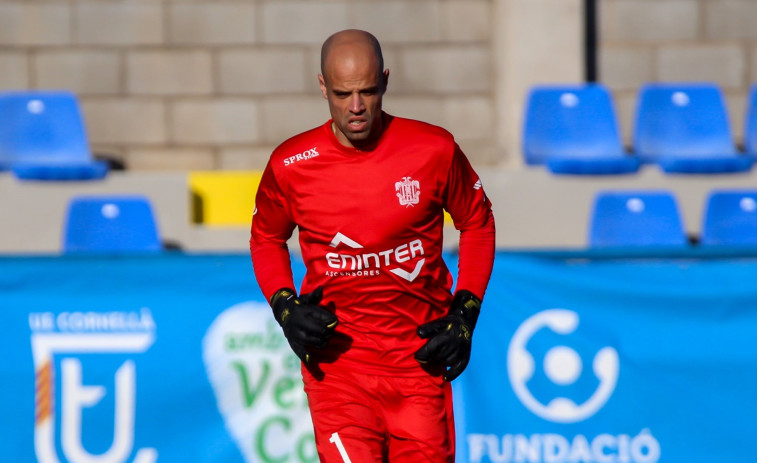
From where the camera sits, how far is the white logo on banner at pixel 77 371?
16.3 ft

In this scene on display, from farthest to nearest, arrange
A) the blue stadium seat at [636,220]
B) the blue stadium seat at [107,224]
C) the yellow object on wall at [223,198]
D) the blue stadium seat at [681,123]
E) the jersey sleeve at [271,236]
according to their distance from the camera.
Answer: the blue stadium seat at [681,123] < the yellow object on wall at [223,198] < the blue stadium seat at [636,220] < the blue stadium seat at [107,224] < the jersey sleeve at [271,236]

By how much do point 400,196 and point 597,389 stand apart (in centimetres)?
186

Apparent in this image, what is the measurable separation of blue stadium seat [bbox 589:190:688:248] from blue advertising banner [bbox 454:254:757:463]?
2152 millimetres

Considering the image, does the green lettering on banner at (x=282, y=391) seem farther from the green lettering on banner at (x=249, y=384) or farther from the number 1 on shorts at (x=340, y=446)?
the number 1 on shorts at (x=340, y=446)

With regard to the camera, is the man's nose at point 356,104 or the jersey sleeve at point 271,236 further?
the jersey sleeve at point 271,236

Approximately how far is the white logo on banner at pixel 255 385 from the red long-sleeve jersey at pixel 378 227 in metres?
1.23

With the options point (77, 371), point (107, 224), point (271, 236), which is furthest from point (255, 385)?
point (107, 224)

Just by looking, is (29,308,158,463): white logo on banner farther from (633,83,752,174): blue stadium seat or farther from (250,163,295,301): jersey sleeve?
(633,83,752,174): blue stadium seat

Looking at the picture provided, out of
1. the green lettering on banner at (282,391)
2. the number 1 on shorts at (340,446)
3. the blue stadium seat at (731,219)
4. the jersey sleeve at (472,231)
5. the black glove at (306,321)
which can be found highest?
the jersey sleeve at (472,231)

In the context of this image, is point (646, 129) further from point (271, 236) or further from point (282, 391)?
point (271, 236)

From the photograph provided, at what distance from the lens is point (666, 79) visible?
9.74m

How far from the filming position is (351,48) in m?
3.44

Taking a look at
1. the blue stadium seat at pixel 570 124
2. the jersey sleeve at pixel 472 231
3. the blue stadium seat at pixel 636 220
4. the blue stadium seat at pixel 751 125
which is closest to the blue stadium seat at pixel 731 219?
the blue stadium seat at pixel 636 220

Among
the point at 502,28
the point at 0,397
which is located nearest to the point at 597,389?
the point at 0,397
